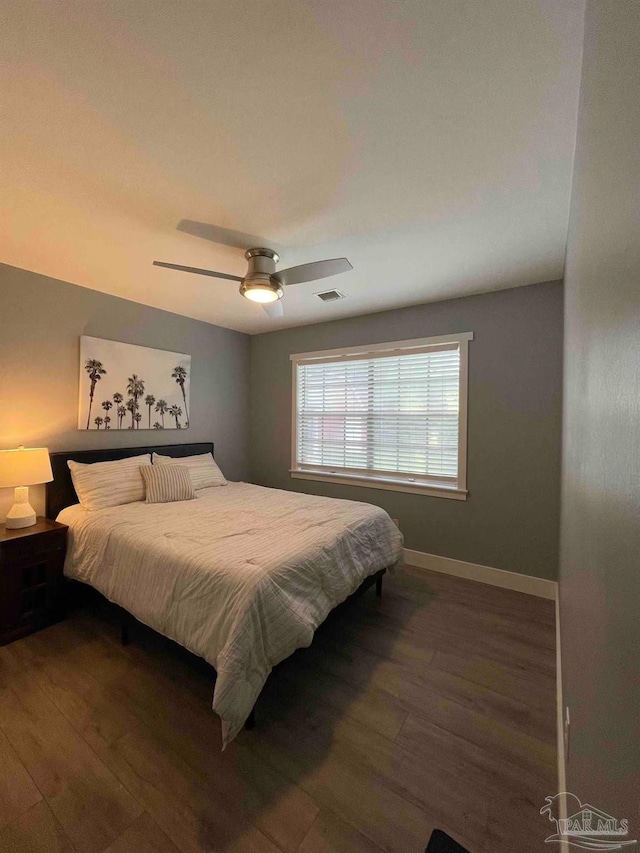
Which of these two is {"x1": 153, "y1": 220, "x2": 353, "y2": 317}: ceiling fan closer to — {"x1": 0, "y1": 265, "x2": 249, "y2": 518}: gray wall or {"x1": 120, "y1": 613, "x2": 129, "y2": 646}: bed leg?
{"x1": 0, "y1": 265, "x2": 249, "y2": 518}: gray wall

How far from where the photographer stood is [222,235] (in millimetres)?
2127

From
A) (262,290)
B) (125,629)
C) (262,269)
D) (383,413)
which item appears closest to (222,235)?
(262,269)

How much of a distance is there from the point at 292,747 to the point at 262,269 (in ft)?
8.62

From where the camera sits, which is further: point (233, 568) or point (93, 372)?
point (93, 372)

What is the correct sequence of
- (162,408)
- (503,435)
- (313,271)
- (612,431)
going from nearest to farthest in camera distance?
(612,431) → (313,271) → (503,435) → (162,408)

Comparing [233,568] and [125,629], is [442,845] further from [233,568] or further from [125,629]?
[125,629]

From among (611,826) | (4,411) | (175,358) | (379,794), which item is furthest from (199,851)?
(175,358)

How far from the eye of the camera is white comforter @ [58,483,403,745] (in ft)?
4.94

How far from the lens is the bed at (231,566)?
59.6 inches

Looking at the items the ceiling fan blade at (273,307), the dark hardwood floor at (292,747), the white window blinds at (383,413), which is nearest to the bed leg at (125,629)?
the dark hardwood floor at (292,747)

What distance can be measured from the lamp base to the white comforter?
0.22 metres

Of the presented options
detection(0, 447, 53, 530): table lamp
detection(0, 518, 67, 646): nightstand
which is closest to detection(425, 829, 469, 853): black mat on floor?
detection(0, 518, 67, 646): nightstand

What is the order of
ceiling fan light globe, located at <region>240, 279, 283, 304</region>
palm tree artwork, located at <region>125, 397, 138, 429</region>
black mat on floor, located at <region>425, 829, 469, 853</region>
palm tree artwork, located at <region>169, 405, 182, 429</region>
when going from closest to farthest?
1. black mat on floor, located at <region>425, 829, 469, 853</region>
2. ceiling fan light globe, located at <region>240, 279, 283, 304</region>
3. palm tree artwork, located at <region>125, 397, 138, 429</region>
4. palm tree artwork, located at <region>169, 405, 182, 429</region>

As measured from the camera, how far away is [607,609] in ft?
2.15
